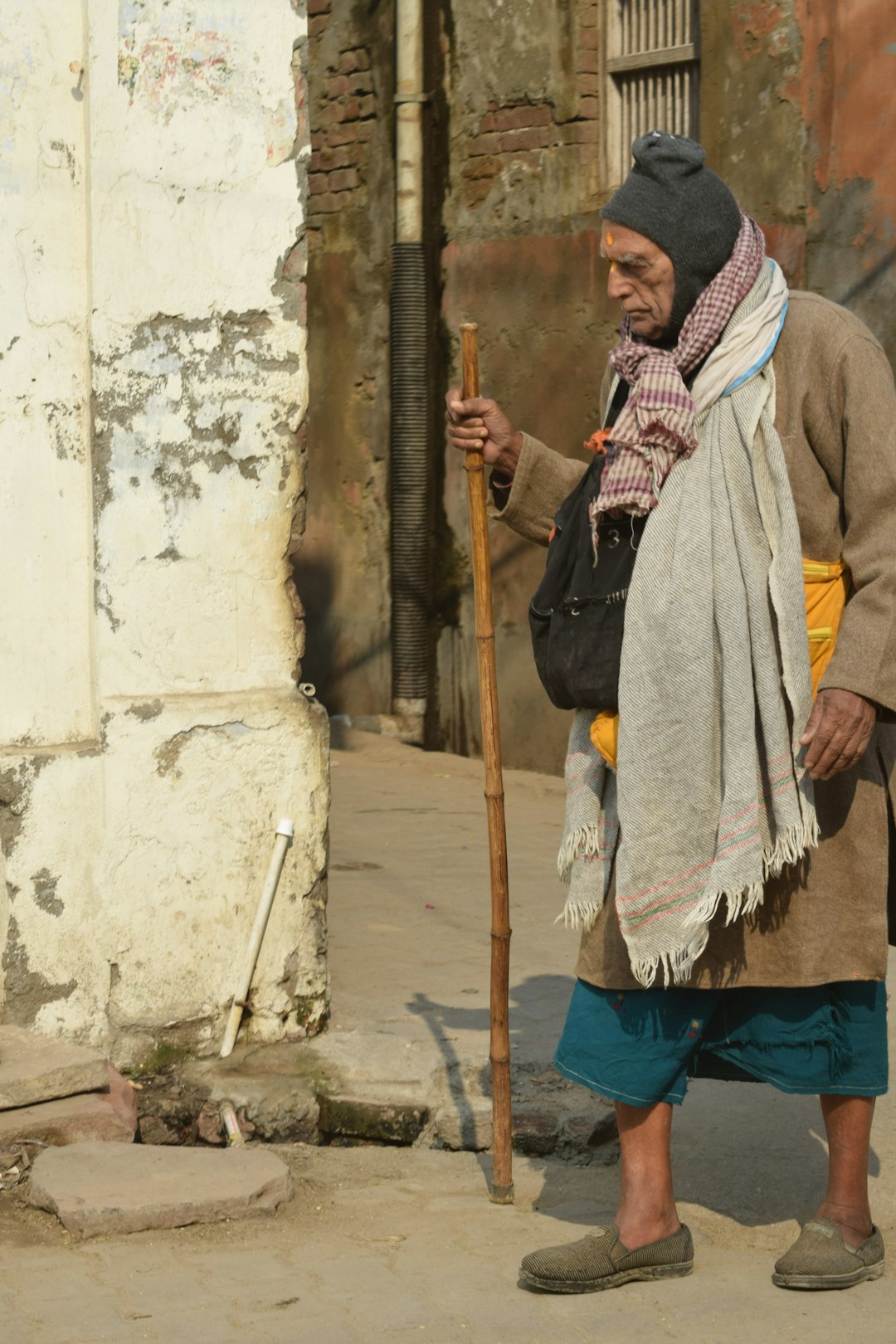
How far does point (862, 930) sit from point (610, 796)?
474 millimetres

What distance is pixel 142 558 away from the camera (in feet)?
13.2

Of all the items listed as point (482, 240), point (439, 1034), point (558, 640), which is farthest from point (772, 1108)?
point (482, 240)

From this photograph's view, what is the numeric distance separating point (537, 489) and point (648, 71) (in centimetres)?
593

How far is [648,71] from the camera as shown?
28.3 ft

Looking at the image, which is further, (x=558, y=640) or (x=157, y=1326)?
(x=558, y=640)

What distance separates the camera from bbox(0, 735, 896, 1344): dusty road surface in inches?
111

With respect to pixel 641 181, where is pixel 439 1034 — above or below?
below

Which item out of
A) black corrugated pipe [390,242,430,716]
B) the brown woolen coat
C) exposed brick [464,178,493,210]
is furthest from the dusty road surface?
exposed brick [464,178,493,210]

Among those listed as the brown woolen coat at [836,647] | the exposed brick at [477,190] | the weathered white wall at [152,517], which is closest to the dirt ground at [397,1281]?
the brown woolen coat at [836,647]

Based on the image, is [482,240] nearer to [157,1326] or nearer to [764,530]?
[764,530]

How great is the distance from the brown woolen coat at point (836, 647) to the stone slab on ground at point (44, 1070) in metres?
1.21

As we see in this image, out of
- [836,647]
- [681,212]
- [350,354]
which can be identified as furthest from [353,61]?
[836,647]

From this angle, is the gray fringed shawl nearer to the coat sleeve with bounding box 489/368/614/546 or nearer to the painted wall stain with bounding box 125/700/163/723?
the coat sleeve with bounding box 489/368/614/546

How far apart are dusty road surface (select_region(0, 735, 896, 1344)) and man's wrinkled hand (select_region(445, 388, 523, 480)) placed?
1.41m
